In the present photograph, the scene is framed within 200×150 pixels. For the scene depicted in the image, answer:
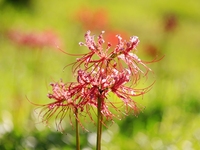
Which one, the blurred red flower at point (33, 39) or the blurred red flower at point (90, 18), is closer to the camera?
the blurred red flower at point (33, 39)

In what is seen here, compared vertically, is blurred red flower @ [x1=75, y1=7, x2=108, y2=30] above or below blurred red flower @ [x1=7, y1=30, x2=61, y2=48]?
above

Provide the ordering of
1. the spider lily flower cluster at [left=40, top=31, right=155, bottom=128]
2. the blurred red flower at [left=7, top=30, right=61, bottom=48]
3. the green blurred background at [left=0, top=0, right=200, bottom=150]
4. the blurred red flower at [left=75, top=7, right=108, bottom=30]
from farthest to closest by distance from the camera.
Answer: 1. the blurred red flower at [left=75, top=7, right=108, bottom=30]
2. the blurred red flower at [left=7, top=30, right=61, bottom=48]
3. the green blurred background at [left=0, top=0, right=200, bottom=150]
4. the spider lily flower cluster at [left=40, top=31, right=155, bottom=128]

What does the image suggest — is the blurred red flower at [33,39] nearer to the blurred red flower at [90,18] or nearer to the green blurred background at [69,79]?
the green blurred background at [69,79]

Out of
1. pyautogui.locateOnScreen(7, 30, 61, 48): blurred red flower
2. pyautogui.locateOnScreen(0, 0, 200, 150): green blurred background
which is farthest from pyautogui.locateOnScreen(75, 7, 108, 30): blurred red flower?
pyautogui.locateOnScreen(7, 30, 61, 48): blurred red flower

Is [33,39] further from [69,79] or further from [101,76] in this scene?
[101,76]

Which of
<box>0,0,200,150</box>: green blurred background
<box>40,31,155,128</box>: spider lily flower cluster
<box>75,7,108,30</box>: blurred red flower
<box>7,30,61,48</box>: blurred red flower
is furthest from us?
<box>75,7,108,30</box>: blurred red flower

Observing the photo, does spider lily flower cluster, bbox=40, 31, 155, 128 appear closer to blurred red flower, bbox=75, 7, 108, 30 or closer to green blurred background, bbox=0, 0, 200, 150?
green blurred background, bbox=0, 0, 200, 150

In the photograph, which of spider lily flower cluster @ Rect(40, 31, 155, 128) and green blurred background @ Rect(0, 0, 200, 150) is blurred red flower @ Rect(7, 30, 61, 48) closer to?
green blurred background @ Rect(0, 0, 200, 150)

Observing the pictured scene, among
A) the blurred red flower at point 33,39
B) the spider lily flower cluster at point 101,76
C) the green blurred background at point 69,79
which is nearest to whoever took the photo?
the spider lily flower cluster at point 101,76

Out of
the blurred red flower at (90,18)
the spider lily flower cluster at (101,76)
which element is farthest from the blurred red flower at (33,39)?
the spider lily flower cluster at (101,76)

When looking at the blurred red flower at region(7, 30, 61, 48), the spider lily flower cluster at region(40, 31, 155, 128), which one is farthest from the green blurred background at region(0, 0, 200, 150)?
the spider lily flower cluster at region(40, 31, 155, 128)

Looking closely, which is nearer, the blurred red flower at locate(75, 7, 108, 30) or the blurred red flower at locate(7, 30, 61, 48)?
the blurred red flower at locate(7, 30, 61, 48)
